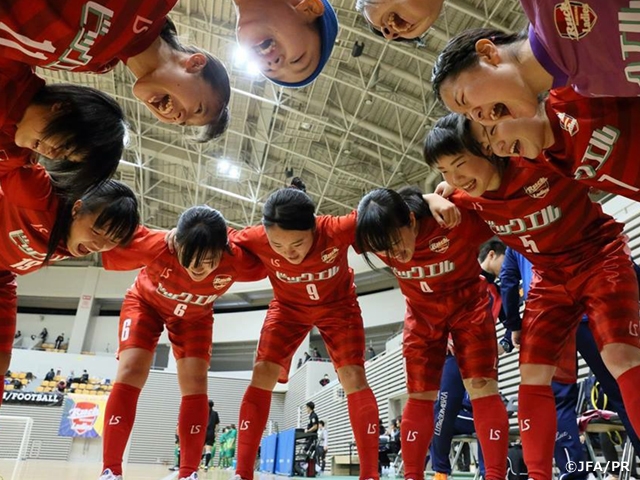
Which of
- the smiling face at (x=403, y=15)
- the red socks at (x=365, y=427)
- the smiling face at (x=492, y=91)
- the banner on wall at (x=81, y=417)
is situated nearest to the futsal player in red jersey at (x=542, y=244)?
the smiling face at (x=492, y=91)

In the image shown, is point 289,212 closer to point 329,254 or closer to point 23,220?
point 329,254

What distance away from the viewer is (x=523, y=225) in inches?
82.2

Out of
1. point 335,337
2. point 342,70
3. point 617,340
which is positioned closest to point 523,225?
point 617,340

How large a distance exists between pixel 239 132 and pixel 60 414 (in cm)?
969

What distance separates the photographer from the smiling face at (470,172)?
202 centimetres

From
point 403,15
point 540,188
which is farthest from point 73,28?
point 540,188

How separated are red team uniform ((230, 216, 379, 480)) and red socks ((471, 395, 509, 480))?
51 cm

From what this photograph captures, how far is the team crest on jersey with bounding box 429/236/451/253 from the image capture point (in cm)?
243

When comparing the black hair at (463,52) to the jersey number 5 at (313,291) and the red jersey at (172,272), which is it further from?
the red jersey at (172,272)

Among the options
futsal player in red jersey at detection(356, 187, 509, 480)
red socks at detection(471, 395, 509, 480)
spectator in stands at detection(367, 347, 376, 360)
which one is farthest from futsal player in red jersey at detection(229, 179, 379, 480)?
spectator in stands at detection(367, 347, 376, 360)

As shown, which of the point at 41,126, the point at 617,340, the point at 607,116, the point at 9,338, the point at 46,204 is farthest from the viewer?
the point at 9,338

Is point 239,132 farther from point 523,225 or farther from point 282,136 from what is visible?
point 523,225

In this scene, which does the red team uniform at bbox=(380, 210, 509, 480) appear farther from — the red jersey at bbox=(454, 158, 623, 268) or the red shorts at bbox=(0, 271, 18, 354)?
the red shorts at bbox=(0, 271, 18, 354)

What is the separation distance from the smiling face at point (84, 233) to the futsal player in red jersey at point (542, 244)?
4.70 ft
